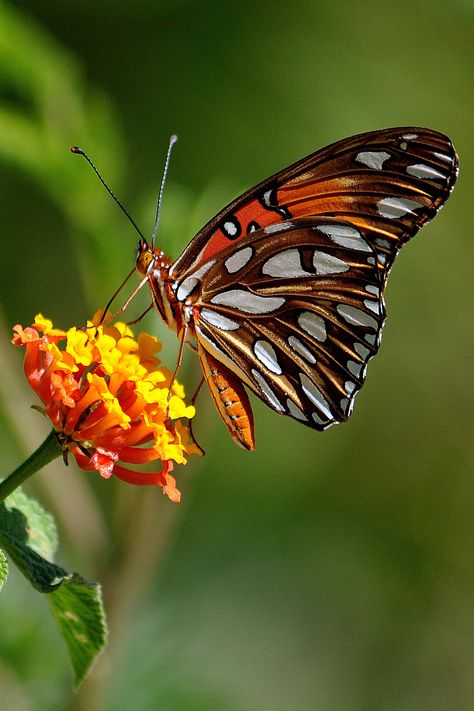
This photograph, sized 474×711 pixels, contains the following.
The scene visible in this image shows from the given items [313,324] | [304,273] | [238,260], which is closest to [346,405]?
[313,324]

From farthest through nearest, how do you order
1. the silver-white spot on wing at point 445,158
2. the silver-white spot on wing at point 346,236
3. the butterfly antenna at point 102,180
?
1. the silver-white spot on wing at point 346,236
2. the silver-white spot on wing at point 445,158
3. the butterfly antenna at point 102,180

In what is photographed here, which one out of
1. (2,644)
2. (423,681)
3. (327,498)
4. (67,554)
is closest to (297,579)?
(327,498)

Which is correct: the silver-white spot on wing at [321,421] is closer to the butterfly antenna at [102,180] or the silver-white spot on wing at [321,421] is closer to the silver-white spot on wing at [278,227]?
the silver-white spot on wing at [278,227]

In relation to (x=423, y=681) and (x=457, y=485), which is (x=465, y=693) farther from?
(x=457, y=485)

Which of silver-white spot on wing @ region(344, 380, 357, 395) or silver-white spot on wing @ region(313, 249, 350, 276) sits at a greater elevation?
silver-white spot on wing @ region(313, 249, 350, 276)

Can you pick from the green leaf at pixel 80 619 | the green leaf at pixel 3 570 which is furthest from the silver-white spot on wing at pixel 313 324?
the green leaf at pixel 3 570

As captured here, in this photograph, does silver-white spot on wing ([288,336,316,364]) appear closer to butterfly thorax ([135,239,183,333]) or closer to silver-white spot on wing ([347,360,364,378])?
silver-white spot on wing ([347,360,364,378])

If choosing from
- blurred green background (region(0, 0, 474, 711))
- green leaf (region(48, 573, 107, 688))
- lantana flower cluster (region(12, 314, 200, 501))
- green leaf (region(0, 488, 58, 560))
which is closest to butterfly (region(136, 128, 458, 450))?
lantana flower cluster (region(12, 314, 200, 501))
